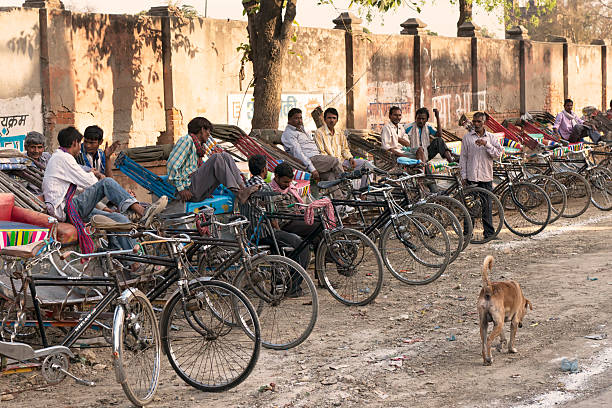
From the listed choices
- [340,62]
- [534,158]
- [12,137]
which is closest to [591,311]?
[534,158]

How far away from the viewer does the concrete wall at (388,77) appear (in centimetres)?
2078

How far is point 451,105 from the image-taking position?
23516 millimetres

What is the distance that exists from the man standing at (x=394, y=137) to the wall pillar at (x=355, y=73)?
6551mm

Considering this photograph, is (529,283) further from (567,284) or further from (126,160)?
(126,160)

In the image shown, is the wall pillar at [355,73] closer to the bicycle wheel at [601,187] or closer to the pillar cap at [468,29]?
the pillar cap at [468,29]

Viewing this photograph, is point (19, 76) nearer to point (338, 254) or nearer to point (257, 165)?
point (257, 165)

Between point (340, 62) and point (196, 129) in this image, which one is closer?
point (196, 129)

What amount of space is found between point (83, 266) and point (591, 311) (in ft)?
14.8

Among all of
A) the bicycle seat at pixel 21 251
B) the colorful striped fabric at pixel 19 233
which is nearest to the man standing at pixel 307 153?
the colorful striped fabric at pixel 19 233

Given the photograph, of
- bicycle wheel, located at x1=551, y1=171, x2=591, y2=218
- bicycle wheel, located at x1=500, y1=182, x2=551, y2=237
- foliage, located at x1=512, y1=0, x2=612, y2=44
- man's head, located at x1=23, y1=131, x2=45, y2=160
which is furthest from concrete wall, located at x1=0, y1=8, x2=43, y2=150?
foliage, located at x1=512, y1=0, x2=612, y2=44

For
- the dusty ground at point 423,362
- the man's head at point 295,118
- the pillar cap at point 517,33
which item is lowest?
the dusty ground at point 423,362

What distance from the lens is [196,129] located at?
31.9 ft

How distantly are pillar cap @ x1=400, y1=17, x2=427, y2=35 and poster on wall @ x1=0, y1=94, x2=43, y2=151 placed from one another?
11453mm

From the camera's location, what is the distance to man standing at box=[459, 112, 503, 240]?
38.5 ft
